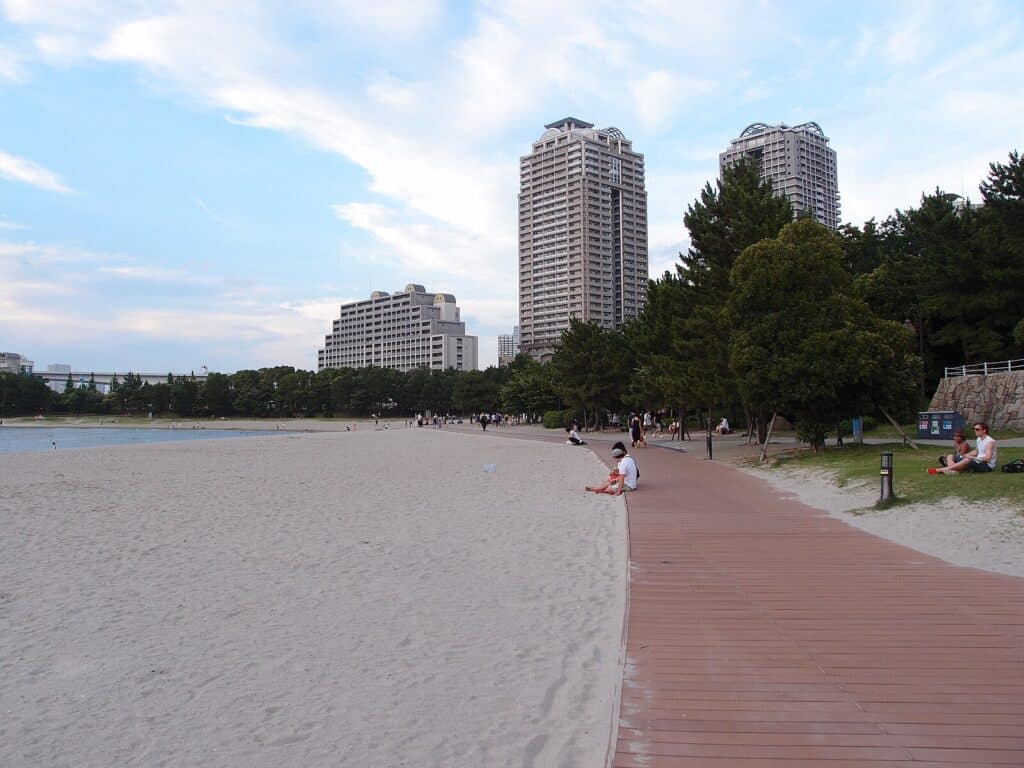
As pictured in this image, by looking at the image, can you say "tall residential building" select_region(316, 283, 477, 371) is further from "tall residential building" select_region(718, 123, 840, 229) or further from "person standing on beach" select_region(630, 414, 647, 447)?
"person standing on beach" select_region(630, 414, 647, 447)

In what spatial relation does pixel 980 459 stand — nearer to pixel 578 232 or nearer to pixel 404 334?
pixel 578 232

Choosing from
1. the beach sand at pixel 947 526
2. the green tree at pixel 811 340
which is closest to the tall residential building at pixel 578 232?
the green tree at pixel 811 340

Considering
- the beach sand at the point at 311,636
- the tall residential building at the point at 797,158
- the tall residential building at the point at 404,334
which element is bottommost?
the beach sand at the point at 311,636

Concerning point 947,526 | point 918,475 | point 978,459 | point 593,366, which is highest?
point 593,366

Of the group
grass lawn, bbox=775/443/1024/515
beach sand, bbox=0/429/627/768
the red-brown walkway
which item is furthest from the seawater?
the red-brown walkway

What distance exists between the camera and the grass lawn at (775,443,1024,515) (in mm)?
9836

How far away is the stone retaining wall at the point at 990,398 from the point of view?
2466cm

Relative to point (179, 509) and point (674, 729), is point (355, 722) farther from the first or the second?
point (179, 509)

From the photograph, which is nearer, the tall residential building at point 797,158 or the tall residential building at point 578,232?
the tall residential building at point 797,158

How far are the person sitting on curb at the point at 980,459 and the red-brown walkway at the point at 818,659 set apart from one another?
4739mm

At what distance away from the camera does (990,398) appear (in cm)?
2620

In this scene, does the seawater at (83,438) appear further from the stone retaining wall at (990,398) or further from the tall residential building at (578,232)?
the tall residential building at (578,232)

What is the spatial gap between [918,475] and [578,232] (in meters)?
115

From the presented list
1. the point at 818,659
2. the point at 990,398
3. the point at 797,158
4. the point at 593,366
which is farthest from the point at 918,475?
→ the point at 797,158
